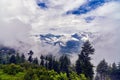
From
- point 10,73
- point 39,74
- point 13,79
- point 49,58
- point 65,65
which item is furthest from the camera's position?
point 49,58

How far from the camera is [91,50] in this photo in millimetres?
125125

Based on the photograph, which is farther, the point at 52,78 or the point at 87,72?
the point at 87,72

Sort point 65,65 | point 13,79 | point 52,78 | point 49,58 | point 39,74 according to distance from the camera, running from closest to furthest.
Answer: point 52,78 → point 39,74 → point 13,79 → point 65,65 → point 49,58

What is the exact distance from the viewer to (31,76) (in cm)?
8619

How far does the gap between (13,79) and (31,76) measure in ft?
48.2

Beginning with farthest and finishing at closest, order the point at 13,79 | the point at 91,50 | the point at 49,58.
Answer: the point at 49,58
the point at 91,50
the point at 13,79

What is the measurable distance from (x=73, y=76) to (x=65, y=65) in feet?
289

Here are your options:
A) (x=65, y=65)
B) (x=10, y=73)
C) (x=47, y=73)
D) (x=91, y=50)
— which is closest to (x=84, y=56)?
(x=91, y=50)

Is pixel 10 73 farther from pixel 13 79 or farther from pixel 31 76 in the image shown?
pixel 31 76

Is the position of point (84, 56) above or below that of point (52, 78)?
above

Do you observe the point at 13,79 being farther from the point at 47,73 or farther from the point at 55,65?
the point at 55,65

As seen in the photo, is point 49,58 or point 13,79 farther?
point 49,58

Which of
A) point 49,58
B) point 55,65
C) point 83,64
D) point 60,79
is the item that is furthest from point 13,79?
point 49,58

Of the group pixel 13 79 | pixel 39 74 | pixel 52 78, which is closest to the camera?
pixel 52 78
